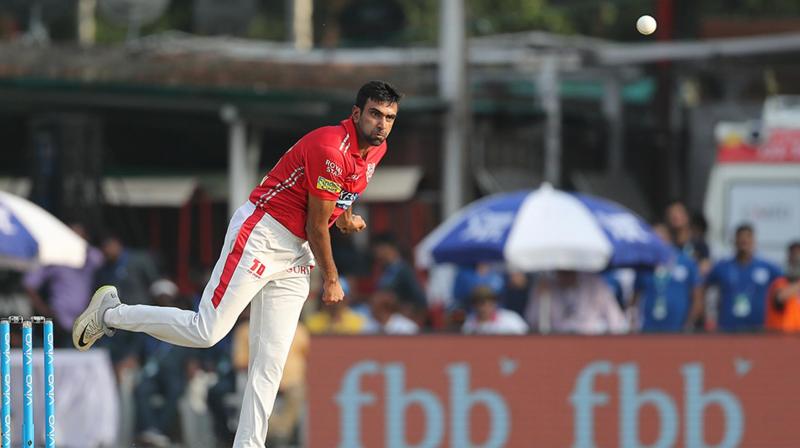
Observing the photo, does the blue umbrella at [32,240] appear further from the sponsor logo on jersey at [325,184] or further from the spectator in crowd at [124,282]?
the sponsor logo on jersey at [325,184]

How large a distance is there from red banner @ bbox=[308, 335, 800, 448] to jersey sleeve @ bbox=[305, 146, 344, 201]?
18.4 feet

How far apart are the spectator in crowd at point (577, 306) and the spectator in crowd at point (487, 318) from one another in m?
0.43

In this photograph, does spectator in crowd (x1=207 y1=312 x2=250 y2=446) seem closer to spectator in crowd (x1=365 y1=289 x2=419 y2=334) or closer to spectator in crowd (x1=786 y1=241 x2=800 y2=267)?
spectator in crowd (x1=365 y1=289 x2=419 y2=334)

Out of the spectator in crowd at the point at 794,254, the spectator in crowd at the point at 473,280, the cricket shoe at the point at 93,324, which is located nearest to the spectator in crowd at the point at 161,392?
the spectator in crowd at the point at 473,280

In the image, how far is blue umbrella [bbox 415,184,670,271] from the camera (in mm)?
15734

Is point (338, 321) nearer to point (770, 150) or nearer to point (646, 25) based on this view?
point (770, 150)

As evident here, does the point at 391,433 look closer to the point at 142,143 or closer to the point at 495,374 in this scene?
the point at 495,374

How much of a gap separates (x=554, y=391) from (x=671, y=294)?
93.8 inches

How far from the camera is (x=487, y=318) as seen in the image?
51.8 ft

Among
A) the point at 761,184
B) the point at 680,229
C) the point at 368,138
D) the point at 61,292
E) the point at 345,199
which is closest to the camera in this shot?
the point at 368,138

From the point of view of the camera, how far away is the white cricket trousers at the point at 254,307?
9.28 m

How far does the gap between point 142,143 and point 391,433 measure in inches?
476

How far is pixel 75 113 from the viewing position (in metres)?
20.4

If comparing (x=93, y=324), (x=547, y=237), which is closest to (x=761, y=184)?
(x=547, y=237)
